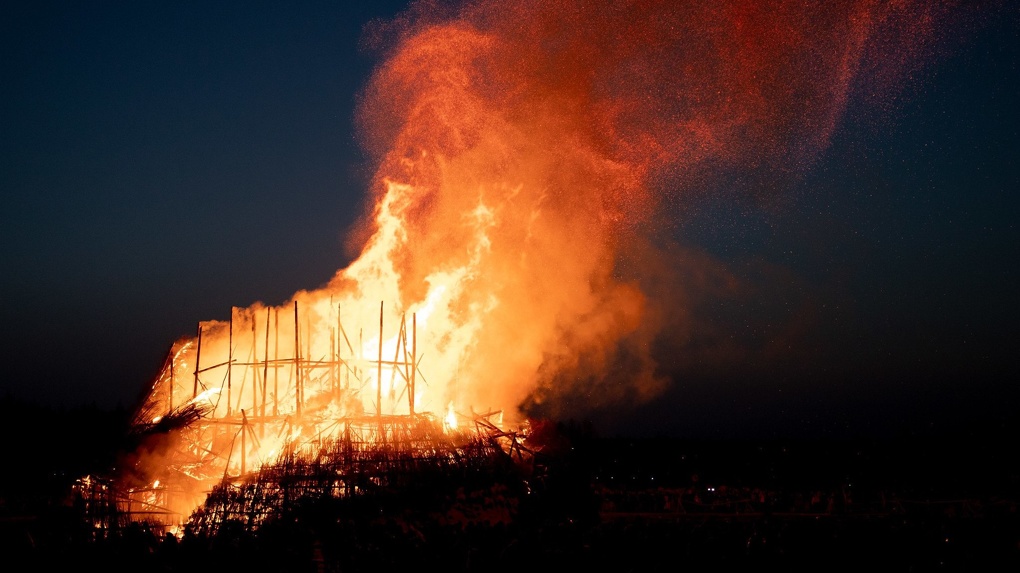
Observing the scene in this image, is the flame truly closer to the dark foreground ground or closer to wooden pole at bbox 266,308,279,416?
the dark foreground ground

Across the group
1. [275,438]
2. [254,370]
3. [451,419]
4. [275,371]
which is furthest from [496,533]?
[254,370]

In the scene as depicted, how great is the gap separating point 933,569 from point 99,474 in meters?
16.4

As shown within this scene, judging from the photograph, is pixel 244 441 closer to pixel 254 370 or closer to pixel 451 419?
pixel 254 370

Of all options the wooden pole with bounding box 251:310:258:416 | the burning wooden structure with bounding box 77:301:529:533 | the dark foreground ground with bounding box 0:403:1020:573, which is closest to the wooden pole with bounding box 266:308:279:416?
the burning wooden structure with bounding box 77:301:529:533

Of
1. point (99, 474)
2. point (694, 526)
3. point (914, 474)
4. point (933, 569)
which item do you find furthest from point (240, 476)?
point (914, 474)

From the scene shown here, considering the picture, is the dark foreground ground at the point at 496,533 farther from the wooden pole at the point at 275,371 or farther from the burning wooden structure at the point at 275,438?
the wooden pole at the point at 275,371

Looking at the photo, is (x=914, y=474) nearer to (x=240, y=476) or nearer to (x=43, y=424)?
(x=240, y=476)

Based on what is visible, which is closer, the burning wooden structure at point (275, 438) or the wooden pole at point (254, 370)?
the burning wooden structure at point (275, 438)

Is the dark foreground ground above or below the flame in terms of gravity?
below

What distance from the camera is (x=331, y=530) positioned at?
16.0 meters

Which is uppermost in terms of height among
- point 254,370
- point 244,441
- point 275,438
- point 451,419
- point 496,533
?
point 254,370

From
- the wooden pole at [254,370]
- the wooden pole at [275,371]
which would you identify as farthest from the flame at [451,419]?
the wooden pole at [254,370]

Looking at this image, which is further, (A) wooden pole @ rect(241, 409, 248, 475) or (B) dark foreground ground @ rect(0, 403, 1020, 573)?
(A) wooden pole @ rect(241, 409, 248, 475)

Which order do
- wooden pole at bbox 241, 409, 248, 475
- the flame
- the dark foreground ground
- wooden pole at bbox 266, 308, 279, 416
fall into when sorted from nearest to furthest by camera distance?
the dark foreground ground → wooden pole at bbox 241, 409, 248, 475 → wooden pole at bbox 266, 308, 279, 416 → the flame
